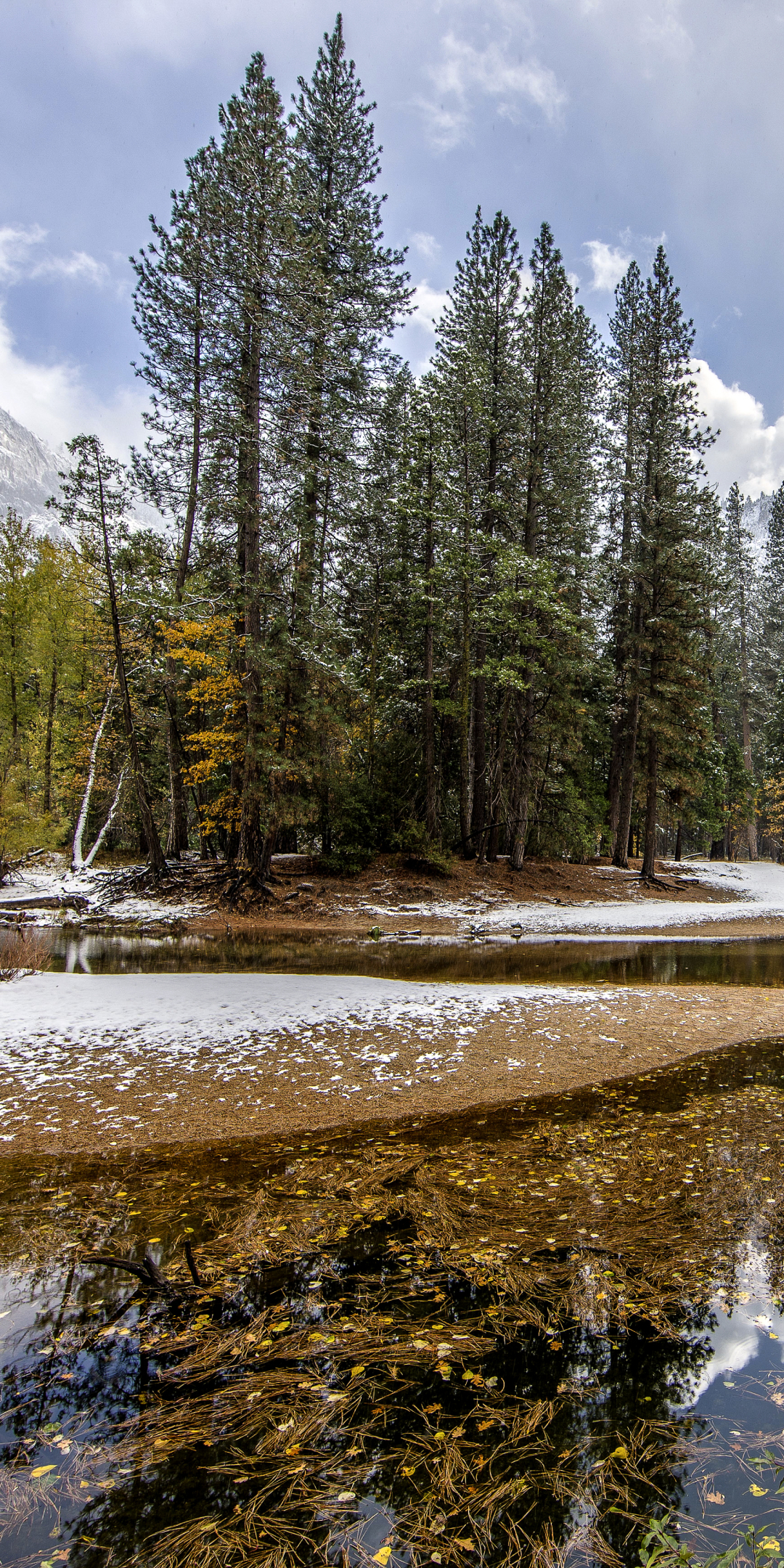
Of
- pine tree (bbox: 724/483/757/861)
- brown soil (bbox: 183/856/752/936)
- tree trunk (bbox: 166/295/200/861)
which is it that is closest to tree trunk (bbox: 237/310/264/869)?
brown soil (bbox: 183/856/752/936)

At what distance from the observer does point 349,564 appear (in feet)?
68.3

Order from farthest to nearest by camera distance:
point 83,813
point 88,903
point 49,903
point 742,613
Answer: point 742,613
point 83,813
point 49,903
point 88,903

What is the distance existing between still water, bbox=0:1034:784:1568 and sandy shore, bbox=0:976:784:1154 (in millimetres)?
739

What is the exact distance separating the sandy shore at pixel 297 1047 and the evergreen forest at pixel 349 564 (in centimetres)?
829

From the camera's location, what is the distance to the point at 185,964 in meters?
11.2

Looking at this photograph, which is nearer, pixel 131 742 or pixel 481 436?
pixel 131 742

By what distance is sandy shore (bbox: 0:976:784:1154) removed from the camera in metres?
5.57

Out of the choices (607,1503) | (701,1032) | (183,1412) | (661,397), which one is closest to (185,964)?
(701,1032)

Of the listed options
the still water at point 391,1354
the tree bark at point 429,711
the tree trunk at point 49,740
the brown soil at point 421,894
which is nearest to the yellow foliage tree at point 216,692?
the brown soil at point 421,894

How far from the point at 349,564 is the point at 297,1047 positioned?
16642 millimetres

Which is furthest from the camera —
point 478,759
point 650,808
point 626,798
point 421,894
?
point 626,798

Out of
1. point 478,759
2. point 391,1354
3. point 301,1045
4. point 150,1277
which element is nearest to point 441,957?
point 301,1045

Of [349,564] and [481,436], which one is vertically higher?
[481,436]

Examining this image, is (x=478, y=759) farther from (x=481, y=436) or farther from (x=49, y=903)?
(x=49, y=903)
